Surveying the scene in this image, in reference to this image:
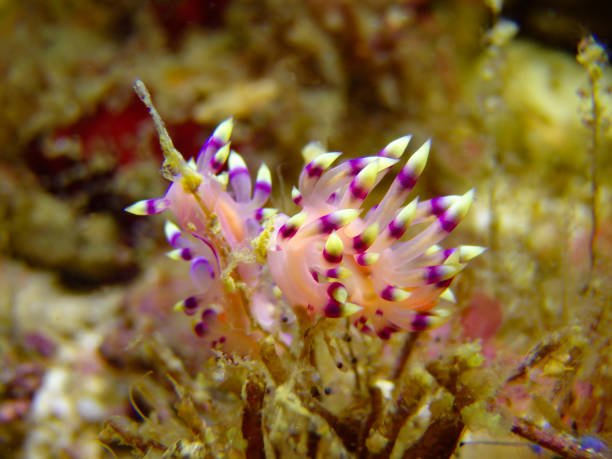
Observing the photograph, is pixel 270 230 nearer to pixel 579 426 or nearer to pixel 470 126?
pixel 579 426

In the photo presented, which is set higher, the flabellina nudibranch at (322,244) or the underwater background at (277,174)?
the flabellina nudibranch at (322,244)

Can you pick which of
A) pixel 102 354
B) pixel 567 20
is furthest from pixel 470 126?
pixel 102 354

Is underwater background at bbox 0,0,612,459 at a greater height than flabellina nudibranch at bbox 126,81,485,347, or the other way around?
flabellina nudibranch at bbox 126,81,485,347

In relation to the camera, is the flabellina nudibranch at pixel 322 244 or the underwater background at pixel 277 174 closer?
the flabellina nudibranch at pixel 322 244

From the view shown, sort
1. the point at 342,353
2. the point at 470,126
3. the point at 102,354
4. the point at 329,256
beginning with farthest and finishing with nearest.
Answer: the point at 470,126
the point at 102,354
the point at 342,353
the point at 329,256
